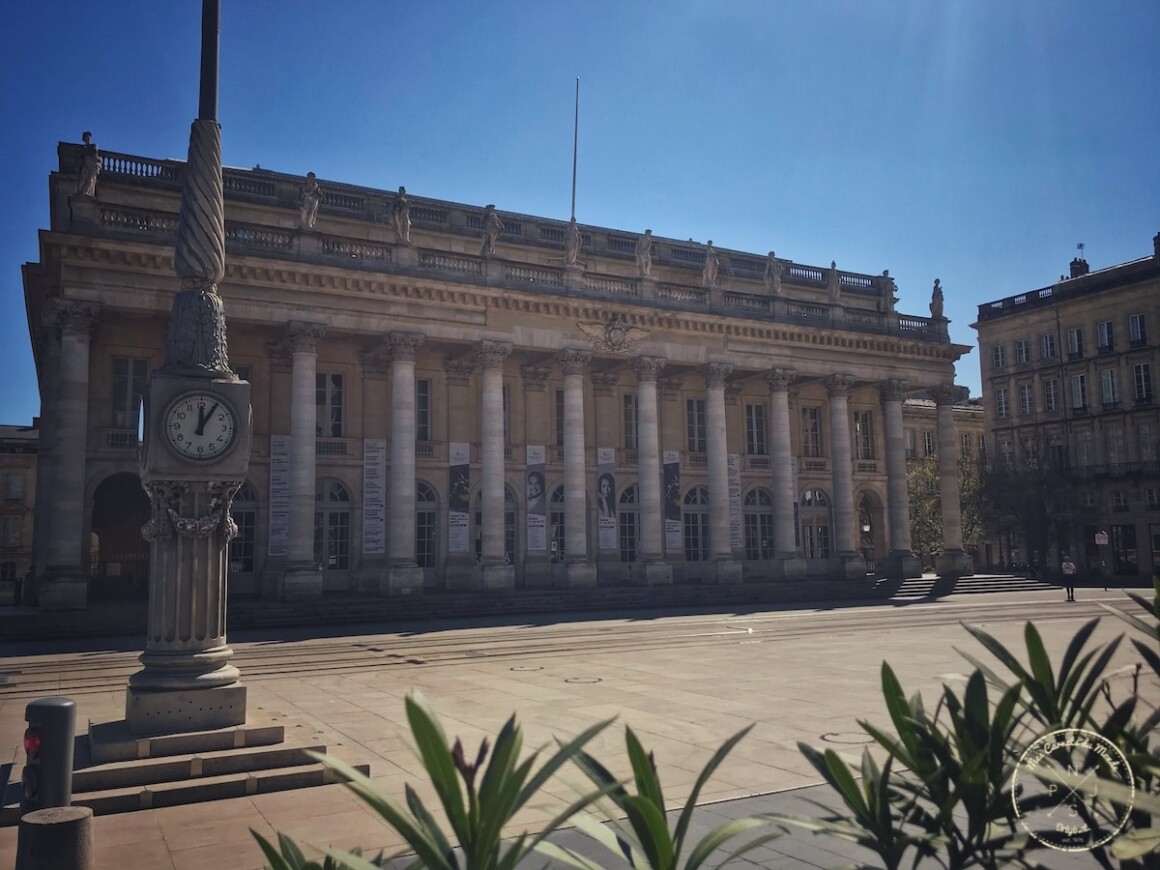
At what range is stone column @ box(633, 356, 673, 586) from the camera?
122 ft

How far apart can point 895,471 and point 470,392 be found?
69.9 feet

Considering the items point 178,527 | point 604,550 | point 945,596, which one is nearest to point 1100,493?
point 945,596

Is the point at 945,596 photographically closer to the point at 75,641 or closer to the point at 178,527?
the point at 75,641

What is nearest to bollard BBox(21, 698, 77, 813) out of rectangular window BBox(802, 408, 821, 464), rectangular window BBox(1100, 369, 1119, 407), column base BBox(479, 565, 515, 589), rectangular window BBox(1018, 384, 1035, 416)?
column base BBox(479, 565, 515, 589)

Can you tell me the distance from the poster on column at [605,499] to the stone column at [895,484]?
14844 millimetres

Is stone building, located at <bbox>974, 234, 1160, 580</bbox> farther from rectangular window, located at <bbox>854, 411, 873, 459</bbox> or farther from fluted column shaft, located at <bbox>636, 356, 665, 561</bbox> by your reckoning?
fluted column shaft, located at <bbox>636, 356, 665, 561</bbox>

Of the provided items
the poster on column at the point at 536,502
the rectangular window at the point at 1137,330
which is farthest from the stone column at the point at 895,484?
the rectangular window at the point at 1137,330

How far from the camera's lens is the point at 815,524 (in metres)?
45.5

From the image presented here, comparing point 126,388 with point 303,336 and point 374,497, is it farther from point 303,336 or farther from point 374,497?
point 374,497

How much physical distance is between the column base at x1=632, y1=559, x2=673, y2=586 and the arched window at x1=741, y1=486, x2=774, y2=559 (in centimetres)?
779

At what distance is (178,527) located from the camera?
359 inches

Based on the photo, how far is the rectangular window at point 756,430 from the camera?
44688 mm

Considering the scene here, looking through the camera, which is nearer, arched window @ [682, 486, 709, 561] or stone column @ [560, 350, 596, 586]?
stone column @ [560, 350, 596, 586]

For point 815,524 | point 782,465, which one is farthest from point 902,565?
point 782,465
